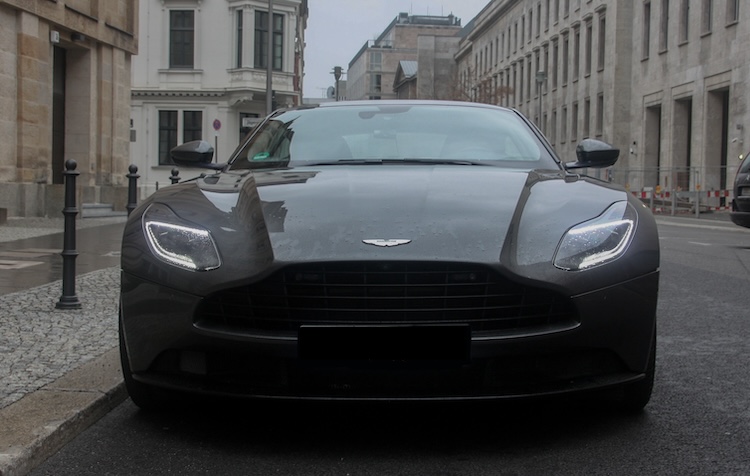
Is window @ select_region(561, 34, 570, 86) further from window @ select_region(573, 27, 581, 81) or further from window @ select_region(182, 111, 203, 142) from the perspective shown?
window @ select_region(182, 111, 203, 142)

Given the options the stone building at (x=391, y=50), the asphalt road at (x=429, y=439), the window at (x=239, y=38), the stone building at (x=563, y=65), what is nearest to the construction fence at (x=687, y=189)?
the stone building at (x=563, y=65)

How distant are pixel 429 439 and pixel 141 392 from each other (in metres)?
1.12

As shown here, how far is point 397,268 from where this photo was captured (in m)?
3.03

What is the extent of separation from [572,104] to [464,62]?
41606 millimetres

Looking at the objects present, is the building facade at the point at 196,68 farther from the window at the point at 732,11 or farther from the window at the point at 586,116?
the window at the point at 732,11

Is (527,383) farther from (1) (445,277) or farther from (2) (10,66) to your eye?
(2) (10,66)

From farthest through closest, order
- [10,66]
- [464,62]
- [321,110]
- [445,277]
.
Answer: [464,62], [10,66], [321,110], [445,277]

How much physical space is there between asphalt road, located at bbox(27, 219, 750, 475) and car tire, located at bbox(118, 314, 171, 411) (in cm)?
5

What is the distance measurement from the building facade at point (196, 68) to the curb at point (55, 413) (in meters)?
37.7

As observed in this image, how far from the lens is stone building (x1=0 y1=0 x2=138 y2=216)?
1702 centimetres

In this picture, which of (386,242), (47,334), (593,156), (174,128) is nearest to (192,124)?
(174,128)

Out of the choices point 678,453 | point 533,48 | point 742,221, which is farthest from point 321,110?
point 533,48

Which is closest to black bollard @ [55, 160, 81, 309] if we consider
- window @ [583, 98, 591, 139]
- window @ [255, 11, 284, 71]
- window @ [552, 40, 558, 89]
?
window @ [255, 11, 284, 71]

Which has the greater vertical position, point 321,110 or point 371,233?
point 321,110
